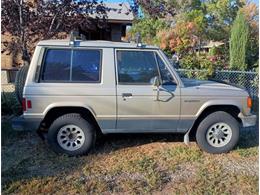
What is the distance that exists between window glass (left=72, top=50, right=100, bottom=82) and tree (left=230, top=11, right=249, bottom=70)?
41.3 feet

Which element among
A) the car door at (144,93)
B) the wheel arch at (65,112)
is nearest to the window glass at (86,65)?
the car door at (144,93)

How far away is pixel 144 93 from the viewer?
213 inches

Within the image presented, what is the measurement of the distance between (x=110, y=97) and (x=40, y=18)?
346cm

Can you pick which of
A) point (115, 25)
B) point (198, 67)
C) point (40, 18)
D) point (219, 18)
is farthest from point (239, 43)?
point (219, 18)

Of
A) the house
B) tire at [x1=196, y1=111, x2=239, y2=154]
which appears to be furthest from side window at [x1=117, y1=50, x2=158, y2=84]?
the house

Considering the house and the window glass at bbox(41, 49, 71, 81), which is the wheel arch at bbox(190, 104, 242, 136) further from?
the house

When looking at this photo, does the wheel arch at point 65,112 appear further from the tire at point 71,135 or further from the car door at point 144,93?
the car door at point 144,93

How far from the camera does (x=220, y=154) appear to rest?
18.7ft

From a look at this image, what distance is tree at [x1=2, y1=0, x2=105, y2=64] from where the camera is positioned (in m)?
7.67

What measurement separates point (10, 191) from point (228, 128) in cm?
349

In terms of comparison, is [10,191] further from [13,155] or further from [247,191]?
[247,191]

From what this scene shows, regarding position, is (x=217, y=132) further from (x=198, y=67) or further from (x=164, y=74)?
(x=198, y=67)

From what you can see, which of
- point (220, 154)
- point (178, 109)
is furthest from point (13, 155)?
point (220, 154)

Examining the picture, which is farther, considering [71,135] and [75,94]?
[71,135]
